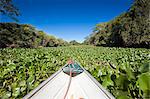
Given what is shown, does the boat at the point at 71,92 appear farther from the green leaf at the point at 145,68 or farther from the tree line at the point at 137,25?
the tree line at the point at 137,25

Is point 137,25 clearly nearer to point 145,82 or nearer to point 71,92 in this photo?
point 71,92

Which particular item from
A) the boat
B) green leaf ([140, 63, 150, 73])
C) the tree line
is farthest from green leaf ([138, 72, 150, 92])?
the tree line

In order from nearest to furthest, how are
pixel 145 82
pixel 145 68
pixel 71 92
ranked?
pixel 145 82 < pixel 145 68 < pixel 71 92

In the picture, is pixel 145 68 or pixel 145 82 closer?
pixel 145 82

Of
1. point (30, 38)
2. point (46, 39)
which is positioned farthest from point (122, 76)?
point (46, 39)

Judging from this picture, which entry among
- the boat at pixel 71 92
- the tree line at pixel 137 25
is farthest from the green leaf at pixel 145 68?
the tree line at pixel 137 25

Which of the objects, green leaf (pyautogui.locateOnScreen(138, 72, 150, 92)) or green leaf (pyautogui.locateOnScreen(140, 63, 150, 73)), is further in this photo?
green leaf (pyautogui.locateOnScreen(140, 63, 150, 73))

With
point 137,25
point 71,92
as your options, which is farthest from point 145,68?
point 137,25

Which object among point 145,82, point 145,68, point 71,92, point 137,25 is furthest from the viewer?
point 137,25

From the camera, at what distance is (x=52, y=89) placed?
5.68 m

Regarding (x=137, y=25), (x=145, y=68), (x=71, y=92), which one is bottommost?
(x=71, y=92)

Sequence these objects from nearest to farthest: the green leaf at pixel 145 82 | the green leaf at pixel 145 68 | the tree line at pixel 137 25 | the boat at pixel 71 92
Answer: the green leaf at pixel 145 82, the green leaf at pixel 145 68, the boat at pixel 71 92, the tree line at pixel 137 25

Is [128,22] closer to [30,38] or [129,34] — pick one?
[129,34]

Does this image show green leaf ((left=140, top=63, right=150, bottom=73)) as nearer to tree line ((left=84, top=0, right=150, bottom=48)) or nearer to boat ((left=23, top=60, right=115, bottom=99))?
boat ((left=23, top=60, right=115, bottom=99))
